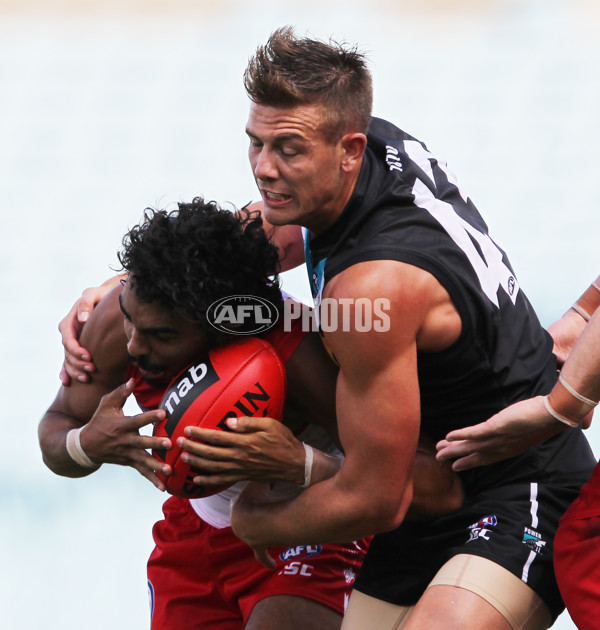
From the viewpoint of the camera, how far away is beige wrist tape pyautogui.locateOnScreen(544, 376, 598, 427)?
9.52 ft

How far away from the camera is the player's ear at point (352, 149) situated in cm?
328

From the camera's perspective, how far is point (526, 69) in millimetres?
8914

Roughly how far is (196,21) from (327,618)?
7495 millimetres

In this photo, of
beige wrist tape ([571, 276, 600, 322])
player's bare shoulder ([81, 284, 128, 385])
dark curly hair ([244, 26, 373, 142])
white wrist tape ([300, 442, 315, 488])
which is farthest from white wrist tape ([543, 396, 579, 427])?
player's bare shoulder ([81, 284, 128, 385])

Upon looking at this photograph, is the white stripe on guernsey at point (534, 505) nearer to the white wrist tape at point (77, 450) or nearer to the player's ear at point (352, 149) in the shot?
the player's ear at point (352, 149)

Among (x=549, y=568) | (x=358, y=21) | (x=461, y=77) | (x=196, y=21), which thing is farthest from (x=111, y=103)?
(x=549, y=568)

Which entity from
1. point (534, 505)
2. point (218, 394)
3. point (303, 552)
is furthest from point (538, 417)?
point (303, 552)

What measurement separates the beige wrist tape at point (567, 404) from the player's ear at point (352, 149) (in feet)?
3.05

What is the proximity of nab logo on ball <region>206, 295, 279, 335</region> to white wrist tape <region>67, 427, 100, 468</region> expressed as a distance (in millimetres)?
671

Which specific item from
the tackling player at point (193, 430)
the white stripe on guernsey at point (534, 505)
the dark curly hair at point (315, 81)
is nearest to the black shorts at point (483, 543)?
the white stripe on guernsey at point (534, 505)

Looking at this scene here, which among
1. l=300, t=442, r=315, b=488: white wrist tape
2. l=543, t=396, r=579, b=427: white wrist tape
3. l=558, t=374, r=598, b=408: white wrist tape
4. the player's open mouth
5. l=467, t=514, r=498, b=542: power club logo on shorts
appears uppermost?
the player's open mouth

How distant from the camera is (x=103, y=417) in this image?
11.3ft

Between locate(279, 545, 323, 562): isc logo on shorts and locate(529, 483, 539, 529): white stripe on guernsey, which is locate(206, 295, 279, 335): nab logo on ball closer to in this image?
locate(279, 545, 323, 562): isc logo on shorts

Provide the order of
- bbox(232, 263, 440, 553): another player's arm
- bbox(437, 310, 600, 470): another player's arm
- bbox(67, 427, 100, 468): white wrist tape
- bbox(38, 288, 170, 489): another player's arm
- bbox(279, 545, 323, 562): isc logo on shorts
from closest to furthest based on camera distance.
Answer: bbox(437, 310, 600, 470): another player's arm
bbox(232, 263, 440, 553): another player's arm
bbox(38, 288, 170, 489): another player's arm
bbox(67, 427, 100, 468): white wrist tape
bbox(279, 545, 323, 562): isc logo on shorts
